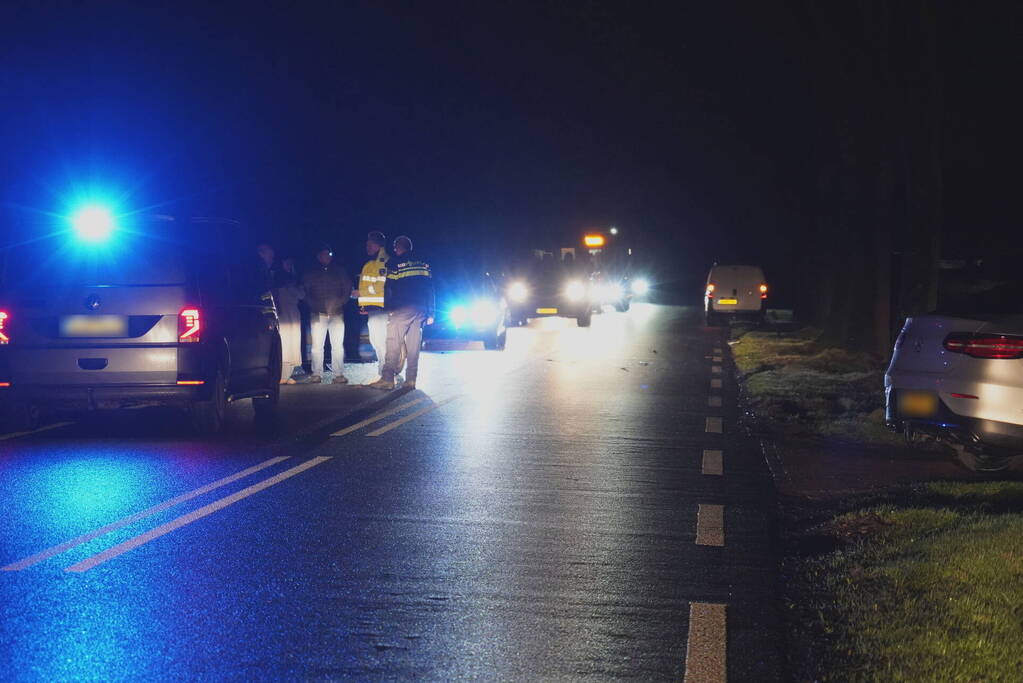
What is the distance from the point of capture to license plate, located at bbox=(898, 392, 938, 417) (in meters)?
8.61

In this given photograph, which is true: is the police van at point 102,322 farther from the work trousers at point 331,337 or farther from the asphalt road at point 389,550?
the work trousers at point 331,337

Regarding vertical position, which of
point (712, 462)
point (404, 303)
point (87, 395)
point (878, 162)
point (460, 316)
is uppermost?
point (878, 162)

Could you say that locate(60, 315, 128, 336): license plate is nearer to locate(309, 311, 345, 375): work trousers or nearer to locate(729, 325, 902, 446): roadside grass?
locate(309, 311, 345, 375): work trousers

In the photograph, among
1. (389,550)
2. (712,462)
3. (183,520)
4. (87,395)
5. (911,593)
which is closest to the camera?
(911,593)

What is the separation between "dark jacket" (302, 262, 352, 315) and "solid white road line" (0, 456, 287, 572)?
698 centimetres

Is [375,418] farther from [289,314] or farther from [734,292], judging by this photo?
[734,292]

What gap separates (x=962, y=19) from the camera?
727 inches

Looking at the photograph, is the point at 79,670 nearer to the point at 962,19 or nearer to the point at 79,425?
the point at 79,425

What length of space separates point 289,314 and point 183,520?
9841 mm

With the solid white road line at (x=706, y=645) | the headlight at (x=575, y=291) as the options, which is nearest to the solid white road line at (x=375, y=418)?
the solid white road line at (x=706, y=645)

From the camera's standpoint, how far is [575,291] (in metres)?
35.0

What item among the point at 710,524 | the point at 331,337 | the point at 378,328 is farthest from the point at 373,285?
the point at 710,524

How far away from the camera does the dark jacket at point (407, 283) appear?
16.2 metres

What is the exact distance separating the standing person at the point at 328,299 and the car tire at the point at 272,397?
323 centimetres
